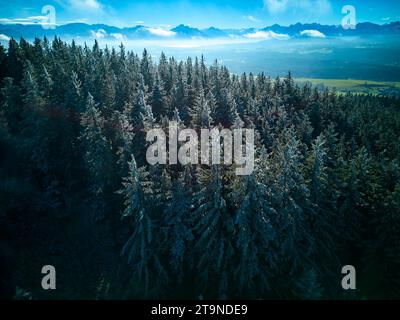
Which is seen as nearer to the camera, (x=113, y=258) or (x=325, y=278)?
(x=325, y=278)

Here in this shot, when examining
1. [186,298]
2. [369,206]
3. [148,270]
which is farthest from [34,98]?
[369,206]

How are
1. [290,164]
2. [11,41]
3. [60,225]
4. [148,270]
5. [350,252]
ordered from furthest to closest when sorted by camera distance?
[11,41], [60,225], [350,252], [148,270], [290,164]

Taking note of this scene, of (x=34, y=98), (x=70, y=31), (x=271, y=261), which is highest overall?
(x=70, y=31)

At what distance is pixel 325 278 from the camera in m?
29.1

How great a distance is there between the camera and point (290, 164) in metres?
24.5

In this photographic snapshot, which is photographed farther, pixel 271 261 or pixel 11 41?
pixel 11 41

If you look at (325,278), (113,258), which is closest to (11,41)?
(113,258)

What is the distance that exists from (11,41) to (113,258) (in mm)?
54411

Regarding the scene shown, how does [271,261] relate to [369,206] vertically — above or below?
below

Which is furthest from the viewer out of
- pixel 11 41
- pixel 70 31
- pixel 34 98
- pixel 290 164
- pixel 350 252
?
pixel 70 31

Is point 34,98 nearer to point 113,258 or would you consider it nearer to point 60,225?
point 60,225

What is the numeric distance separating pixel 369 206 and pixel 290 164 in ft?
38.4
